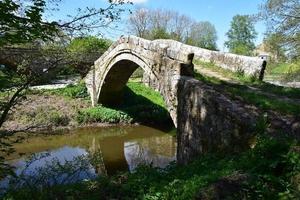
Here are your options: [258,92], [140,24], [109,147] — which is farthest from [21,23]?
[140,24]

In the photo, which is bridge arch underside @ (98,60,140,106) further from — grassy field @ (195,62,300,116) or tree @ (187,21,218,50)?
tree @ (187,21,218,50)

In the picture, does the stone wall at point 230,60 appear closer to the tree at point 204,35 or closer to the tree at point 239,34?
the tree at point 204,35

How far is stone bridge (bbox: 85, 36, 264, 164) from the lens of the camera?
26.9 ft

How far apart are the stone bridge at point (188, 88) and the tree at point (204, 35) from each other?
41334mm

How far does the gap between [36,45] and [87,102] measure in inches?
700

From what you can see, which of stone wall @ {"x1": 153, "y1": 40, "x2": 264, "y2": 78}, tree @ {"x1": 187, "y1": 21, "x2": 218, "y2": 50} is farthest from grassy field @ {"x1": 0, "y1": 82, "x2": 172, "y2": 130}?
tree @ {"x1": 187, "y1": 21, "x2": 218, "y2": 50}

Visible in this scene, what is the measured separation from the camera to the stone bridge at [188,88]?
26.9 feet

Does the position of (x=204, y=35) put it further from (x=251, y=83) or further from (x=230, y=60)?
(x=251, y=83)

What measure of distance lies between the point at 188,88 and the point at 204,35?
57814 millimetres

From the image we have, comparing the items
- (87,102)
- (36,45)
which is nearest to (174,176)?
(36,45)

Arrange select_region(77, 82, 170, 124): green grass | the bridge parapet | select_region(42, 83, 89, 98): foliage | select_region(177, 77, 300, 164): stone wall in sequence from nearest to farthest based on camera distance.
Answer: select_region(177, 77, 300, 164): stone wall
the bridge parapet
select_region(77, 82, 170, 124): green grass
select_region(42, 83, 89, 98): foliage

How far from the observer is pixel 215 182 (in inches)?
224

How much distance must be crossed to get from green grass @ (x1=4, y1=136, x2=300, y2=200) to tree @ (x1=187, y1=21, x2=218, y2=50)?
50988 mm

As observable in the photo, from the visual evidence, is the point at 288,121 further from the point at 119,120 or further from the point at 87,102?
the point at 87,102
